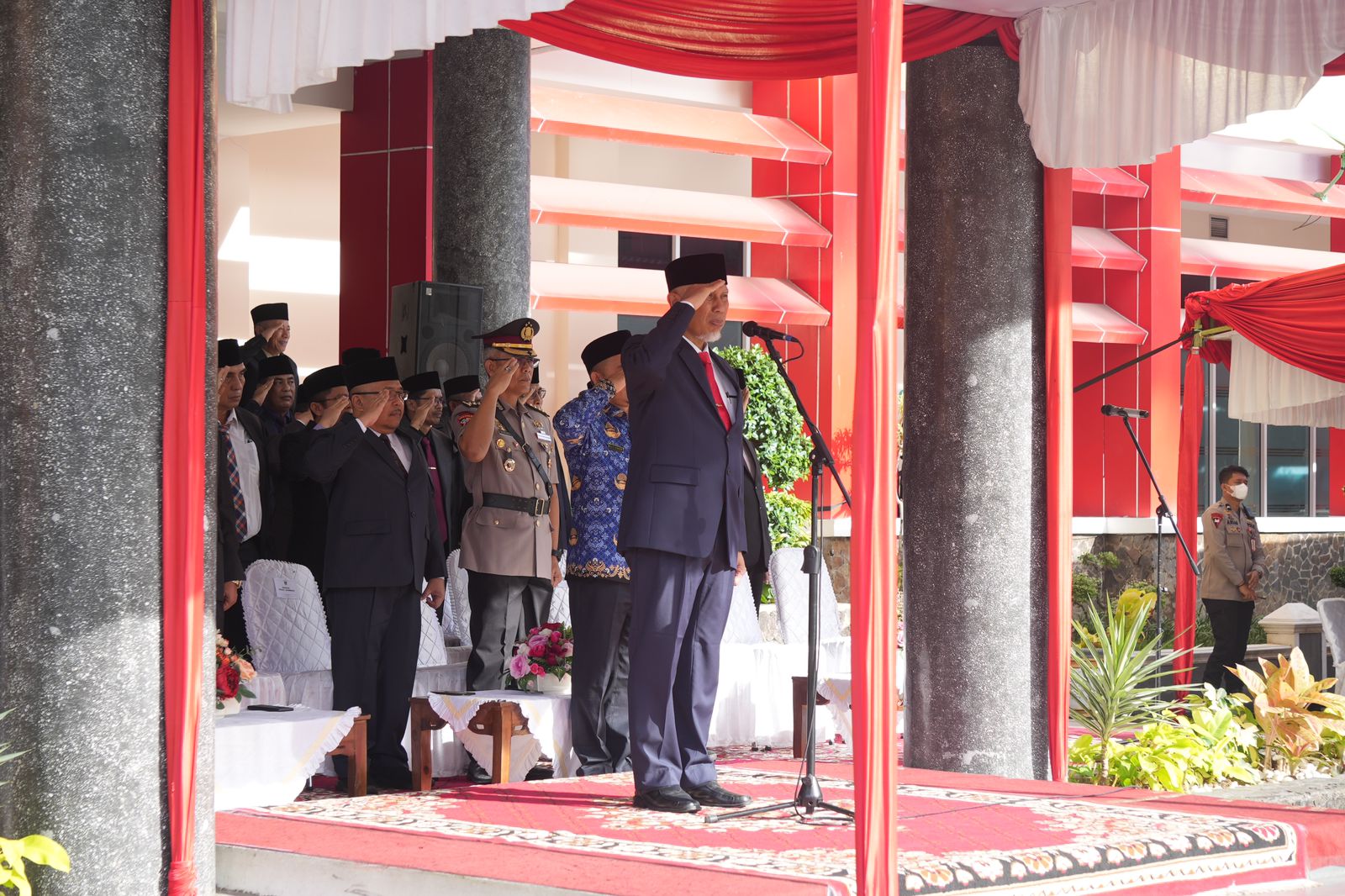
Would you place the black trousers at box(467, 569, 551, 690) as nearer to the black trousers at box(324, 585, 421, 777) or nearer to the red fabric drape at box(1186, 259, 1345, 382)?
the black trousers at box(324, 585, 421, 777)

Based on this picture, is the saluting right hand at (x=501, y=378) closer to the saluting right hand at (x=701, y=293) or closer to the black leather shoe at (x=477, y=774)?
the black leather shoe at (x=477, y=774)

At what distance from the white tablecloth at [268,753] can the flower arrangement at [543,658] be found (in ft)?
3.01

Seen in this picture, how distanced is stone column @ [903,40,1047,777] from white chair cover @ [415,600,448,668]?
2315mm

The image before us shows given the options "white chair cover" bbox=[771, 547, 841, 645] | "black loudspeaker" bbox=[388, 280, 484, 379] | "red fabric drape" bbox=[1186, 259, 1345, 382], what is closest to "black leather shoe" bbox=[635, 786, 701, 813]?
"white chair cover" bbox=[771, 547, 841, 645]

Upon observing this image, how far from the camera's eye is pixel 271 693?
7168mm

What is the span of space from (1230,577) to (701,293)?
6915 millimetres

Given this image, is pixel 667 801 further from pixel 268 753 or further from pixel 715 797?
pixel 268 753

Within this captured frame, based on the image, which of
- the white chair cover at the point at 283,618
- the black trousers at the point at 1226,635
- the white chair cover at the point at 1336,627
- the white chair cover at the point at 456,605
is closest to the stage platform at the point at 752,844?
the white chair cover at the point at 283,618

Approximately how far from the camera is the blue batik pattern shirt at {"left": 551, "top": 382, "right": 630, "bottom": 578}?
22.1 feet

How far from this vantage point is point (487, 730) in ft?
22.5

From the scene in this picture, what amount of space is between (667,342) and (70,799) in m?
2.24

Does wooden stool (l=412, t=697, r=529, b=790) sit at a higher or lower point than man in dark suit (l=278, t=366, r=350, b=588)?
lower

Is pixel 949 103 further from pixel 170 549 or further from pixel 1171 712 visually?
pixel 170 549

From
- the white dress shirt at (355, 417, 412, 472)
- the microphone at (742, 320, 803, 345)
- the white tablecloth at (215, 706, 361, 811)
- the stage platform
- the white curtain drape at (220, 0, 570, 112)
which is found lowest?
the stage platform
